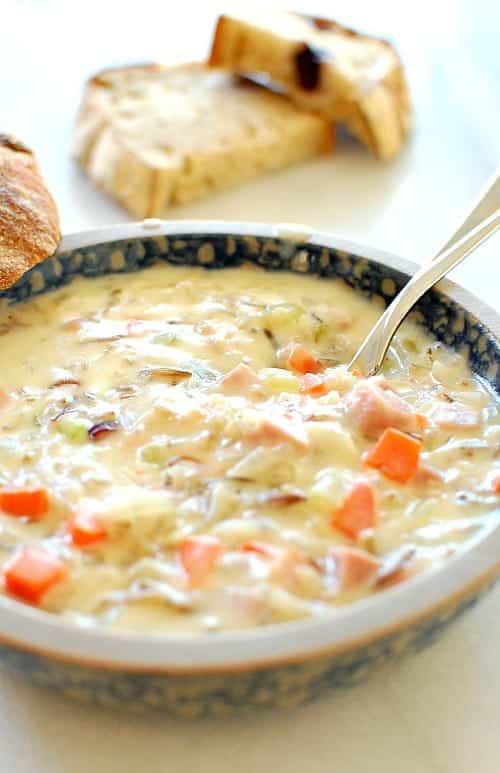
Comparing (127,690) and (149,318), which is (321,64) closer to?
(149,318)

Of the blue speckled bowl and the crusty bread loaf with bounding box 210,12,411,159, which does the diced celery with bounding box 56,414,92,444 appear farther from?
the crusty bread loaf with bounding box 210,12,411,159

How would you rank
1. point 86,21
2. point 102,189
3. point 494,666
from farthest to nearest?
point 86,21 < point 102,189 < point 494,666

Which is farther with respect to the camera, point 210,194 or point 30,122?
point 30,122

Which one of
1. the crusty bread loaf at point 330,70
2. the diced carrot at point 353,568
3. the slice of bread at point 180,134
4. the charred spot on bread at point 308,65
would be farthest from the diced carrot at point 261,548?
the charred spot on bread at point 308,65

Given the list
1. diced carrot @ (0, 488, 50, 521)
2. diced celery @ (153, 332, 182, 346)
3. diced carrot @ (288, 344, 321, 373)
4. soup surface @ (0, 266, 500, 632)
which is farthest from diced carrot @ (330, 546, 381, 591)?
diced celery @ (153, 332, 182, 346)

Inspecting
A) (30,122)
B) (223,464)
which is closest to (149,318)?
(223,464)

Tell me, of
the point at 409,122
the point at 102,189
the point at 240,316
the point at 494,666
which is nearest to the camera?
the point at 494,666
